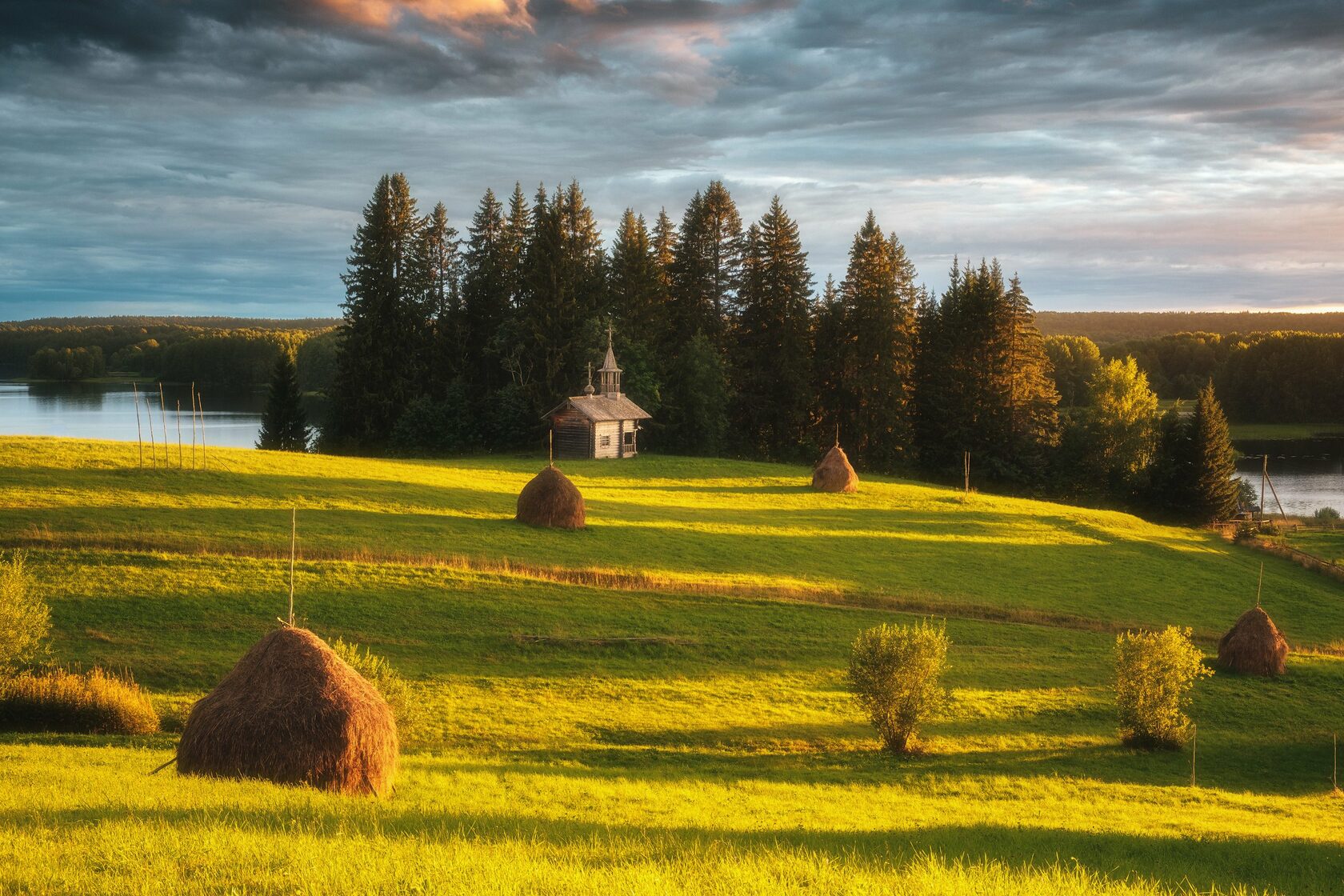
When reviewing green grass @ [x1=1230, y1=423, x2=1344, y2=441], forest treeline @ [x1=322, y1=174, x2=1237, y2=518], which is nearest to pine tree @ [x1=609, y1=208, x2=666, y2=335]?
forest treeline @ [x1=322, y1=174, x2=1237, y2=518]

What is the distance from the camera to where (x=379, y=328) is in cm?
7425

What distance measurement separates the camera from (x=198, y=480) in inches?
1475

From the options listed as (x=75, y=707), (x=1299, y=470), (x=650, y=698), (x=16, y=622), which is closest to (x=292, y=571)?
(x=75, y=707)

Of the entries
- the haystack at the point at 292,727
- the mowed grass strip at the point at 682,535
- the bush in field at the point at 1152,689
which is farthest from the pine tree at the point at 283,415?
the bush in field at the point at 1152,689

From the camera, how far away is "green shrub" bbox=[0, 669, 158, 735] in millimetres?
17969

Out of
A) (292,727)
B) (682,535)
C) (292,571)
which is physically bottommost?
(292,727)

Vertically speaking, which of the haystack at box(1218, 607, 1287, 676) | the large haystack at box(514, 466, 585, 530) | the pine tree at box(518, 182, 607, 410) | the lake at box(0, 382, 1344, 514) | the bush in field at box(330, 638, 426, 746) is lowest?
the haystack at box(1218, 607, 1287, 676)

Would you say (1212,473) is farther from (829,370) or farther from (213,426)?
(213,426)

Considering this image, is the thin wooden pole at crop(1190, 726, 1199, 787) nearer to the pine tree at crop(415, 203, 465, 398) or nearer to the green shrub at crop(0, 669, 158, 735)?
the green shrub at crop(0, 669, 158, 735)

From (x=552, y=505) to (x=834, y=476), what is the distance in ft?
75.1

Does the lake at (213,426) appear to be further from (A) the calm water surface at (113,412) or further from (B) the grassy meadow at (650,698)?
(B) the grassy meadow at (650,698)

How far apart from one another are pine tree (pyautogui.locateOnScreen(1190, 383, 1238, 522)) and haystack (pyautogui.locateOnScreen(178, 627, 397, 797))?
65.7 m

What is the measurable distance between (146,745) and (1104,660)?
78.6 ft

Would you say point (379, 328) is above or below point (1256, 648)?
above
